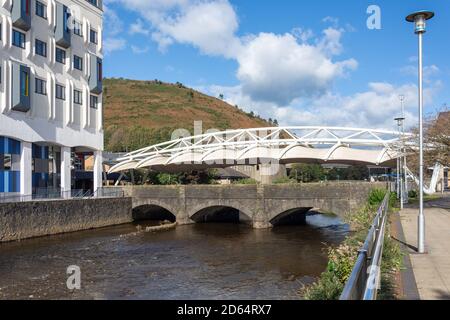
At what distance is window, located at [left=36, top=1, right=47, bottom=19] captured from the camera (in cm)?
4355

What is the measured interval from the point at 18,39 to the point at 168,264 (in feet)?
83.6

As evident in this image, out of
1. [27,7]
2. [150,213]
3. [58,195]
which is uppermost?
[27,7]

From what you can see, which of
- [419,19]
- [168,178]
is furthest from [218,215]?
[419,19]

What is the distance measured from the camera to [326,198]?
139 feet

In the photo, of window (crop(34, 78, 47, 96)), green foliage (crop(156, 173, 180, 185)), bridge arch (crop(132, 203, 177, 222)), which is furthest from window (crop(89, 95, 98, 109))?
green foliage (crop(156, 173, 180, 185))

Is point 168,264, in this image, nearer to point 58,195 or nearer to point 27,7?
point 58,195

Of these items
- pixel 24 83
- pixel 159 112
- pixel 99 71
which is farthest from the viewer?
pixel 159 112

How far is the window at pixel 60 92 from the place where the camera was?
46281 millimetres

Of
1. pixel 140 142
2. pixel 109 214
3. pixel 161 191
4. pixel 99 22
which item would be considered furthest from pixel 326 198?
pixel 140 142

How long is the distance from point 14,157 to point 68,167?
293 inches

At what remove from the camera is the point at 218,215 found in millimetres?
54750

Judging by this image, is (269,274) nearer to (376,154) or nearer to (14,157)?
(14,157)

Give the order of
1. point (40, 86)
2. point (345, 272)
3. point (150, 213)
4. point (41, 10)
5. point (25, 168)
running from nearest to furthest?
point (345, 272), point (25, 168), point (40, 86), point (41, 10), point (150, 213)

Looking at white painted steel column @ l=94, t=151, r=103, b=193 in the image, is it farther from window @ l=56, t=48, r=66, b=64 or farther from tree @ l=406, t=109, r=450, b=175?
tree @ l=406, t=109, r=450, b=175
